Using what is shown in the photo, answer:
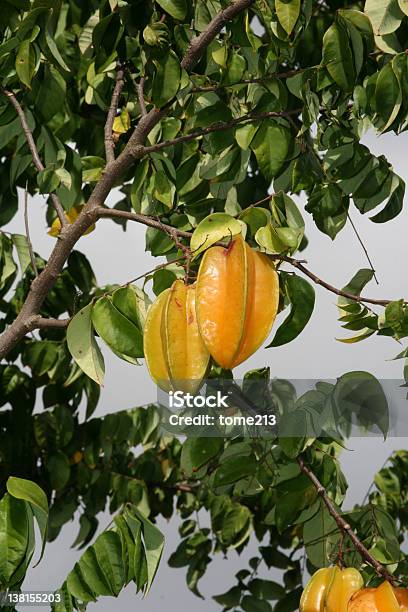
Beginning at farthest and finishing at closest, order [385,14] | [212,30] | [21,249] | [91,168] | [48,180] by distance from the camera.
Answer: [21,249] → [91,168] → [48,180] → [212,30] → [385,14]

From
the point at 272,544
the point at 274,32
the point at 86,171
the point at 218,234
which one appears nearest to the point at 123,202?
the point at 86,171

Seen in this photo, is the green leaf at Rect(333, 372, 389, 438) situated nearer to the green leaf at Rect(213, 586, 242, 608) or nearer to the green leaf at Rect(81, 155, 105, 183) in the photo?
the green leaf at Rect(81, 155, 105, 183)

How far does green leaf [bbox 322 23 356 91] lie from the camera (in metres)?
A: 1.13

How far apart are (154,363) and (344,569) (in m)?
0.47

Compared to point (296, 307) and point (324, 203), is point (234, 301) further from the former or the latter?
point (324, 203)

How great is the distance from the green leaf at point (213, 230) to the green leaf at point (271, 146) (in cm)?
30

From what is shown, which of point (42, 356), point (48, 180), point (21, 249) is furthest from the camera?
point (42, 356)

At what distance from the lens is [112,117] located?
1.36m

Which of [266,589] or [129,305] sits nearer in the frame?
[129,305]

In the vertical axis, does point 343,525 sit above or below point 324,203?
below

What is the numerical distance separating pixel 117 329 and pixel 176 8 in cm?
40

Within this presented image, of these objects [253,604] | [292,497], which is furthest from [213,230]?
[253,604]

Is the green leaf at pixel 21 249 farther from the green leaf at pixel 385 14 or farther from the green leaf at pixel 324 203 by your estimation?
the green leaf at pixel 385 14

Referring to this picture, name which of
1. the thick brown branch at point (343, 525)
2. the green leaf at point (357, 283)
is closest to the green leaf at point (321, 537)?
the thick brown branch at point (343, 525)
